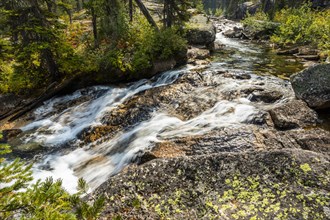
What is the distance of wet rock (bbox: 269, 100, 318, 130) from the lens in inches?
315

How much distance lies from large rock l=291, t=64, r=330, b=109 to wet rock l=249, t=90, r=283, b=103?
1039mm

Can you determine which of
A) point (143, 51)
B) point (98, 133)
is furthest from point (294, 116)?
point (143, 51)

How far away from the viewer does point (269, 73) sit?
586 inches

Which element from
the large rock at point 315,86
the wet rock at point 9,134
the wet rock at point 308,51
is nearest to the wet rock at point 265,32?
the wet rock at point 308,51

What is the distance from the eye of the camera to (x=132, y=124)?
1121cm

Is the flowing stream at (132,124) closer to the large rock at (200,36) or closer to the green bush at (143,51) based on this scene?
the green bush at (143,51)

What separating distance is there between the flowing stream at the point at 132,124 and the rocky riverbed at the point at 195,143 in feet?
0.19

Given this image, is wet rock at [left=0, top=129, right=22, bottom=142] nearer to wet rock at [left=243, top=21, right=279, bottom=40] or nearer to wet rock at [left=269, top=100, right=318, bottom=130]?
wet rock at [left=269, top=100, right=318, bottom=130]

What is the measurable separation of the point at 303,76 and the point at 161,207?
324 inches

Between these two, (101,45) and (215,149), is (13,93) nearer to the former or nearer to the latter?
(101,45)

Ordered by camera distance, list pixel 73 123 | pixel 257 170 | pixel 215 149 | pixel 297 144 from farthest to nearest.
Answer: pixel 73 123, pixel 215 149, pixel 297 144, pixel 257 170

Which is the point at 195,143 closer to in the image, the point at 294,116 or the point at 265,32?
the point at 294,116

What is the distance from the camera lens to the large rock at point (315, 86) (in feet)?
29.1

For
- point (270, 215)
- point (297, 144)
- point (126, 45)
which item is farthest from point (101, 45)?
point (270, 215)
